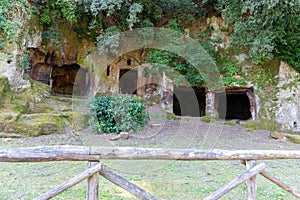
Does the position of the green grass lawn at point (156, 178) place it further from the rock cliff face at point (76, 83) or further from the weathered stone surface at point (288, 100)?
the weathered stone surface at point (288, 100)

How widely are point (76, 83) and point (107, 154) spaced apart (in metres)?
13.7

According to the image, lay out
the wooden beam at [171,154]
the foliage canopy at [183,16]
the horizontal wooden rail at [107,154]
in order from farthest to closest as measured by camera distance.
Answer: the foliage canopy at [183,16] → the wooden beam at [171,154] → the horizontal wooden rail at [107,154]

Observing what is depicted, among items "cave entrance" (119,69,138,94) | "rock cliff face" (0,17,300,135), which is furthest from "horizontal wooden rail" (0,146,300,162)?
"cave entrance" (119,69,138,94)

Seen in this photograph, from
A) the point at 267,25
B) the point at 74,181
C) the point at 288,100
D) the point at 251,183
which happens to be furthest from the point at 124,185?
the point at 288,100

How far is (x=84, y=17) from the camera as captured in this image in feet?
36.6

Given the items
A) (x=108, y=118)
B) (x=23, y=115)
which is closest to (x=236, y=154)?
(x=108, y=118)

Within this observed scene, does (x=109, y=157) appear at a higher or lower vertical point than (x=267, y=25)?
lower

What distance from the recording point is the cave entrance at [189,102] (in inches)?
579

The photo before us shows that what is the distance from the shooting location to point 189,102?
50.6ft

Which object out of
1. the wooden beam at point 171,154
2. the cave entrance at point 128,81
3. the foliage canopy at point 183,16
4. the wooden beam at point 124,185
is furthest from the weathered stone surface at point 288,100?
the wooden beam at point 124,185

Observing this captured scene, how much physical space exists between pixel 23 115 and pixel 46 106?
1113 millimetres

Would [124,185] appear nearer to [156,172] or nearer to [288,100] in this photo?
[156,172]

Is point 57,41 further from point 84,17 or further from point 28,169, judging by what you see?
point 28,169

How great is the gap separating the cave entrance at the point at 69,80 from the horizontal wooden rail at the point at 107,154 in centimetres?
1177
